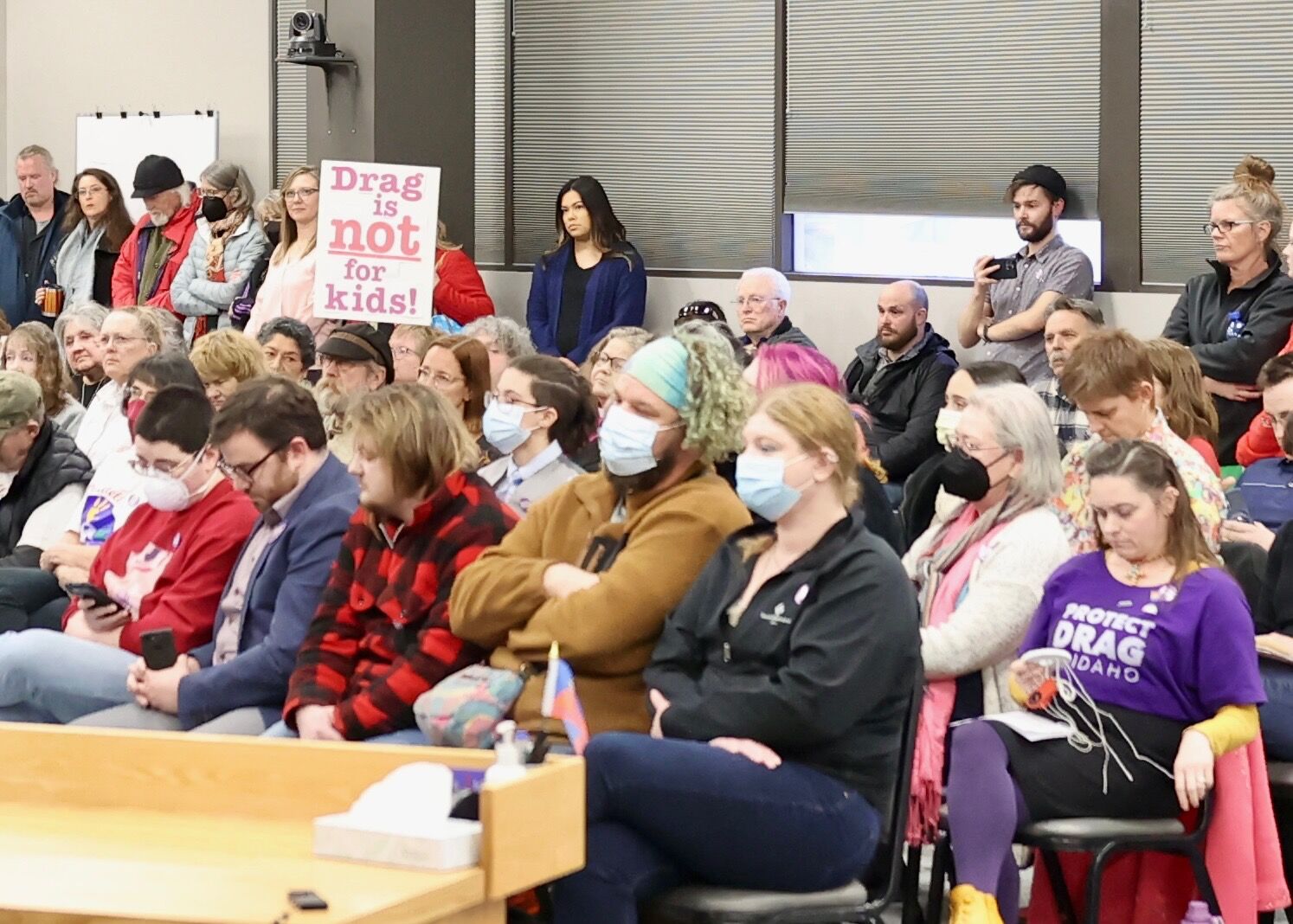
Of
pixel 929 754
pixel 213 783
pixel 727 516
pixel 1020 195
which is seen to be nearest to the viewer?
pixel 213 783

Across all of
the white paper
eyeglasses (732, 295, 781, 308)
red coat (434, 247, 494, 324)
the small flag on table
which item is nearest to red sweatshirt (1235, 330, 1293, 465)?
Answer: the white paper

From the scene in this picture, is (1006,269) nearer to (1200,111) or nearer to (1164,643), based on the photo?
(1200,111)

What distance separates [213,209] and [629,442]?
6.66 m

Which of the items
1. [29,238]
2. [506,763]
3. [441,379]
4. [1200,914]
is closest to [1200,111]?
[441,379]

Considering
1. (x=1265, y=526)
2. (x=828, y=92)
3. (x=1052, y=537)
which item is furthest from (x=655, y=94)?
(x=1052, y=537)

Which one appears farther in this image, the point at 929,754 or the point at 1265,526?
the point at 1265,526

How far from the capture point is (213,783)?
2820 millimetres

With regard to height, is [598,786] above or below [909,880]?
above

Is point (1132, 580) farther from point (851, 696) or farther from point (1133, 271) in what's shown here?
point (1133, 271)

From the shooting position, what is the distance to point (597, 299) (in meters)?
8.62

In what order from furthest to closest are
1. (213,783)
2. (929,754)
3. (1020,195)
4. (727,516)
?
(1020,195) → (929,754) → (727,516) → (213,783)

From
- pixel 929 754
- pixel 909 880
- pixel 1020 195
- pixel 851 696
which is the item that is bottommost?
pixel 909 880

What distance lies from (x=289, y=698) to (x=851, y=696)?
1.27 meters

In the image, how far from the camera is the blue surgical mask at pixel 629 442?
11.9 ft
